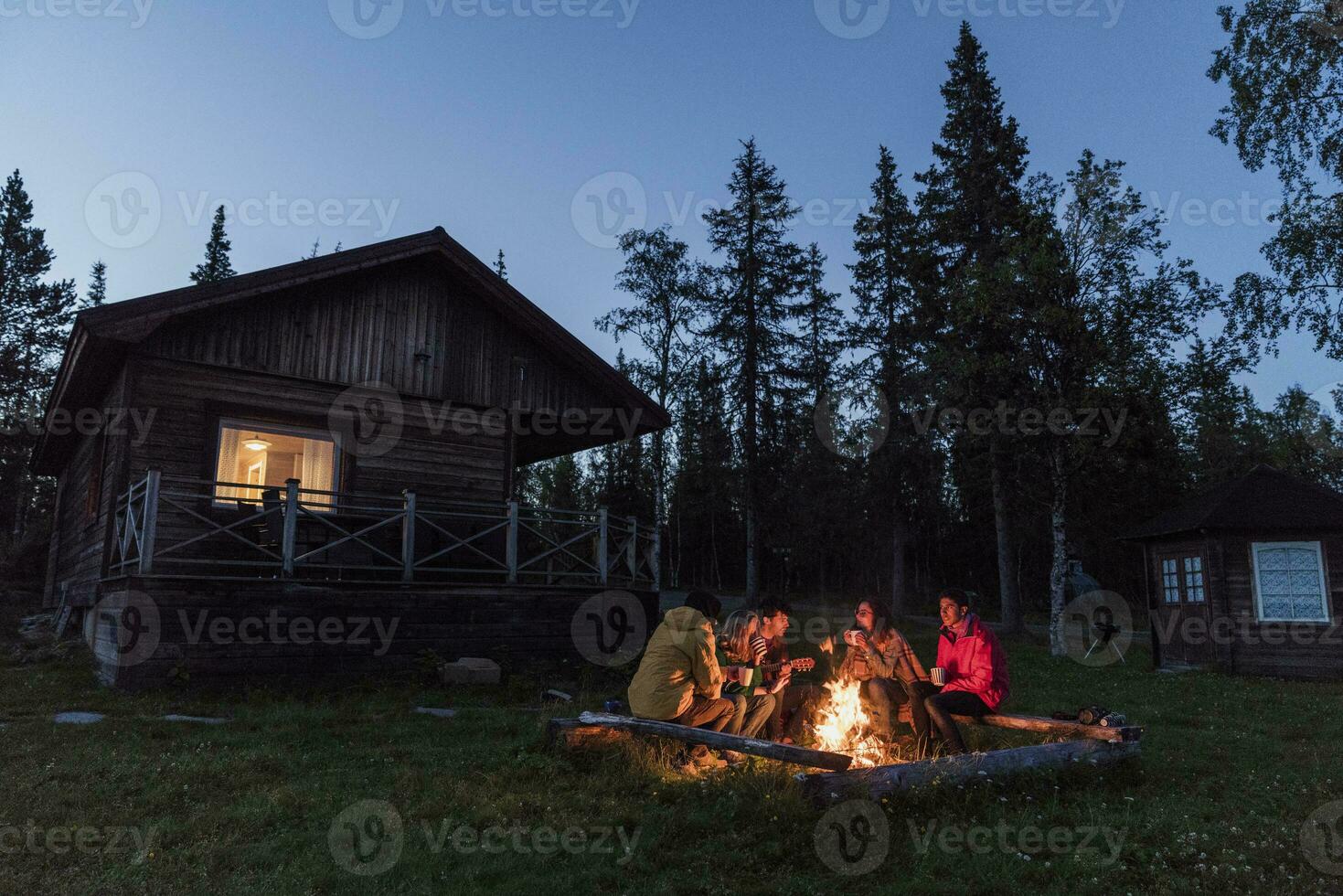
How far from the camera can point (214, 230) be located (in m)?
41.7

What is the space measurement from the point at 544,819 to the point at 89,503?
1318 cm

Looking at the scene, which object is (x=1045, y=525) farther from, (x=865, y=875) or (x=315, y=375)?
(x=865, y=875)

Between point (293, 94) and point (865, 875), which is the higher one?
point (293, 94)

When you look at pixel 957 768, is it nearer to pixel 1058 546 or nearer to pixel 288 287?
pixel 288 287

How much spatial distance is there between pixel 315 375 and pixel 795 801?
10.2 m

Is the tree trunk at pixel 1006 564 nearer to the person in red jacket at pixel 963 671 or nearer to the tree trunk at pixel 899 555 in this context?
the tree trunk at pixel 899 555

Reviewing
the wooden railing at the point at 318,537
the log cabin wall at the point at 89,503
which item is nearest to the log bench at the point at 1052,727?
the wooden railing at the point at 318,537

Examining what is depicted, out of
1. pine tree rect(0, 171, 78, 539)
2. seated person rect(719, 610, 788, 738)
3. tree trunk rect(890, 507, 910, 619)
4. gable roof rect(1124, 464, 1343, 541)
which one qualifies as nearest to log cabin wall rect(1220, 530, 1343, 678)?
gable roof rect(1124, 464, 1343, 541)

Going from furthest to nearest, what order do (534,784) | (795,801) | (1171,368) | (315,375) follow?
(1171,368) → (315,375) → (534,784) → (795,801)

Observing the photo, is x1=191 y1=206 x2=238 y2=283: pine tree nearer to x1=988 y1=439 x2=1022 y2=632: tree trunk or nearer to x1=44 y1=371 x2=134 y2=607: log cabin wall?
x1=44 y1=371 x2=134 y2=607: log cabin wall

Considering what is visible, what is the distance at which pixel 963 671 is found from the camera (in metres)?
6.93

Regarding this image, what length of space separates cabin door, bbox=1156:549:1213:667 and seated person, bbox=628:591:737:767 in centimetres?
1445

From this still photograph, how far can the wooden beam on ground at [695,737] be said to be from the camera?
5.54m

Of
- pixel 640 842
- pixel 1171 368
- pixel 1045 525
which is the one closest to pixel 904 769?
pixel 640 842
